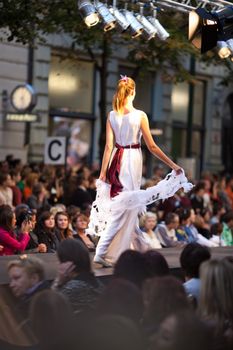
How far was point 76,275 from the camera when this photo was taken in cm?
674

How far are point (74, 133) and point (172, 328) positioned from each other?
2145 centimetres

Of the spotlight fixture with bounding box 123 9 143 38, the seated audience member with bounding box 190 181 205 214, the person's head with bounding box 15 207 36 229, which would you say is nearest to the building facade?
the seated audience member with bounding box 190 181 205 214

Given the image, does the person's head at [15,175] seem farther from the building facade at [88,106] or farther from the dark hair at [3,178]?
the building facade at [88,106]

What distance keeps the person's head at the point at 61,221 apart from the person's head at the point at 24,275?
19.0 ft

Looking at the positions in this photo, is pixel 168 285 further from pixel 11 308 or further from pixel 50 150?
pixel 50 150

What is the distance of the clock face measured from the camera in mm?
22609

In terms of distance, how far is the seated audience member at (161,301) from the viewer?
554 centimetres

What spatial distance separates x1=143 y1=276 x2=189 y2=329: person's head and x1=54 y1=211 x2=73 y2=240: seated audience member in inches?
263

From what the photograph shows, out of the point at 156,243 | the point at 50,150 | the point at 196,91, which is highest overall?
the point at 196,91

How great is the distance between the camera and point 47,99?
81.3 feet

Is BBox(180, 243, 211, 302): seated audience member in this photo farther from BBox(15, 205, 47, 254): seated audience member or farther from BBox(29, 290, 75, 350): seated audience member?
BBox(15, 205, 47, 254): seated audience member

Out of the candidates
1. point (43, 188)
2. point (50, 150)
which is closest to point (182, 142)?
point (50, 150)

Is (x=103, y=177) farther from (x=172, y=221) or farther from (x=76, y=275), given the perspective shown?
(x=172, y=221)

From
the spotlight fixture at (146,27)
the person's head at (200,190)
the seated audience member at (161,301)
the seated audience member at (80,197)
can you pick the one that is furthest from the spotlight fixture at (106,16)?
the seated audience member at (161,301)
